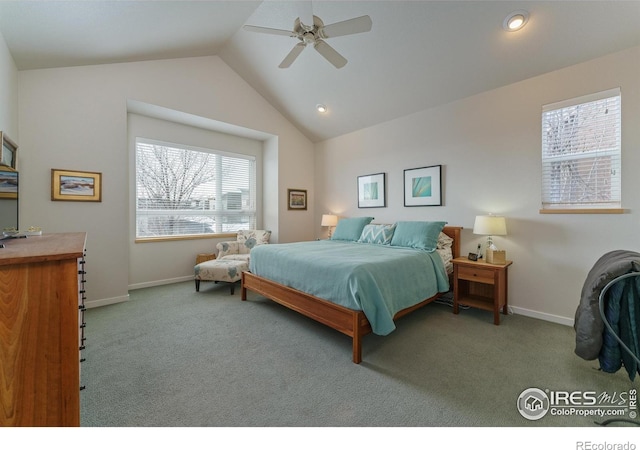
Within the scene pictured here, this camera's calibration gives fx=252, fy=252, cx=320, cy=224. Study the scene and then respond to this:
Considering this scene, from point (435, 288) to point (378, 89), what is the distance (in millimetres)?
2868

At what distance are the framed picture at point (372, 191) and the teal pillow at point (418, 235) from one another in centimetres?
97

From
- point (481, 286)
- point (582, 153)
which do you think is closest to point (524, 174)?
point (582, 153)

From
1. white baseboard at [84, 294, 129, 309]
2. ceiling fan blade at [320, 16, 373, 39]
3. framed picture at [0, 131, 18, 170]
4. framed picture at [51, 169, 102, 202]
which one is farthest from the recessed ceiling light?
white baseboard at [84, 294, 129, 309]

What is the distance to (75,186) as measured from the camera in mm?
3084

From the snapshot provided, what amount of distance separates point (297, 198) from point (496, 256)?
11.9 ft

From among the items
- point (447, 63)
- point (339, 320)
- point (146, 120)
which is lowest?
point (339, 320)

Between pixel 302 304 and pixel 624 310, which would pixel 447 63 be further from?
pixel 302 304

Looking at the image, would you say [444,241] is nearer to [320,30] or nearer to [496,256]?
[496,256]

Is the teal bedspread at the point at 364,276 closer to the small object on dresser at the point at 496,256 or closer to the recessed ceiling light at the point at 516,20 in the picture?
the small object on dresser at the point at 496,256

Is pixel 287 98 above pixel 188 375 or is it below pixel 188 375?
above

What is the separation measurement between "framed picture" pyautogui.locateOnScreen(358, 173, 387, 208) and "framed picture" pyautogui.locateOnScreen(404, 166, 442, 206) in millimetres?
417

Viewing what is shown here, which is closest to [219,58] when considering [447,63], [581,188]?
[447,63]

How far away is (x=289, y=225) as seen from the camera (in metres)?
5.28

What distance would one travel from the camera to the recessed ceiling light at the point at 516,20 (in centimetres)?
235
